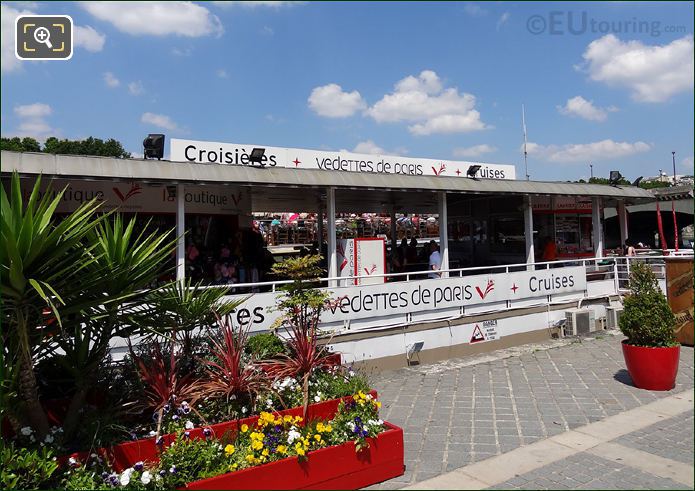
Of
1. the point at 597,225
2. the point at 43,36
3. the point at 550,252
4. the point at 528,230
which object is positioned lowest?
the point at 550,252

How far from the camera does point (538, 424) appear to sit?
6363 millimetres

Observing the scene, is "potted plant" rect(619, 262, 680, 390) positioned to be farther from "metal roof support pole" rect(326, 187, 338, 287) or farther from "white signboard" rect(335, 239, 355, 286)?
"metal roof support pole" rect(326, 187, 338, 287)

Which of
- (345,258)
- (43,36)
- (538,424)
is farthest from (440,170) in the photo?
(43,36)

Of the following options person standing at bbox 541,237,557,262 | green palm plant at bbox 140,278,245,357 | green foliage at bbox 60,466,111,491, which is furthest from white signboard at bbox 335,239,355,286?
person standing at bbox 541,237,557,262

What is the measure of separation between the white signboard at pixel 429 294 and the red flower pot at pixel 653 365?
11.3 feet

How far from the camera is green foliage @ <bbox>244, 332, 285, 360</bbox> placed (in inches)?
245

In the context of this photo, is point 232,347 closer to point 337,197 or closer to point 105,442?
point 105,442

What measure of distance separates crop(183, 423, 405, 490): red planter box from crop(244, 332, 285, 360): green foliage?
5.65 feet

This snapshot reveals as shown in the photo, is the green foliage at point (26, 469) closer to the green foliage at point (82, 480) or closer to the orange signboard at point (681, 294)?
the green foliage at point (82, 480)

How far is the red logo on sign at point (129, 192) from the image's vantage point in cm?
1079

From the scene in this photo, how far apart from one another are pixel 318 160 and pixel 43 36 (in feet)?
37.7

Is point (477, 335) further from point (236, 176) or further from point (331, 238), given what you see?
point (236, 176)

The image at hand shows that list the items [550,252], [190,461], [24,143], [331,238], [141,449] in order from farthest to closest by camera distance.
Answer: [24,143]
[550,252]
[331,238]
[141,449]
[190,461]

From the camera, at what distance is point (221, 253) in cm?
1220
